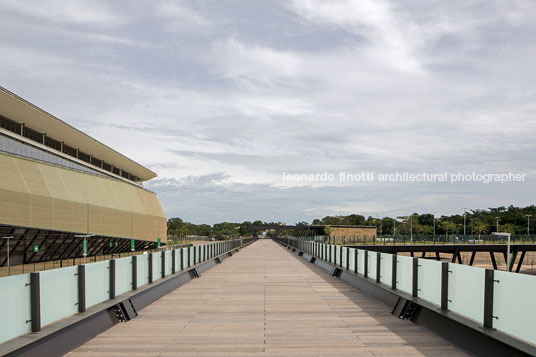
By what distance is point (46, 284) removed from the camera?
303 inches

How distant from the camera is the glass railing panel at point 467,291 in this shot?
7898 mm

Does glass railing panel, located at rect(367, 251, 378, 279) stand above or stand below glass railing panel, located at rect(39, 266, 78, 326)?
below

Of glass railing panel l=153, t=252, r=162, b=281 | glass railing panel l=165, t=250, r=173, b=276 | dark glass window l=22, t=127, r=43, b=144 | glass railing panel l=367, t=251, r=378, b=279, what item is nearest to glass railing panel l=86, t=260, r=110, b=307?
glass railing panel l=153, t=252, r=162, b=281

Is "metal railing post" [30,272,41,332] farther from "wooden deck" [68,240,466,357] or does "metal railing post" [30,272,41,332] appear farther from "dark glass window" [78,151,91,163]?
"dark glass window" [78,151,91,163]

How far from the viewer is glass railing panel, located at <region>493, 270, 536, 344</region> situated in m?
6.59

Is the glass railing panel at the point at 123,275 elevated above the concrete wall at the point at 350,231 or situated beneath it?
elevated above

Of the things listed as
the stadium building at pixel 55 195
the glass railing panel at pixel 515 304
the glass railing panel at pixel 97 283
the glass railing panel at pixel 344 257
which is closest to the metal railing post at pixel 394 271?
the glass railing panel at pixel 515 304

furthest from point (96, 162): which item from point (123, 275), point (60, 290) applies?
point (60, 290)

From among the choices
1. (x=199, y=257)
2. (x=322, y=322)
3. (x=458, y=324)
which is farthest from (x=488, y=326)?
(x=199, y=257)

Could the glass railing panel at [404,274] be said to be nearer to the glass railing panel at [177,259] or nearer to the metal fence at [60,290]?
the metal fence at [60,290]

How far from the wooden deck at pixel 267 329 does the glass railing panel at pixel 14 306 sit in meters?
1.14

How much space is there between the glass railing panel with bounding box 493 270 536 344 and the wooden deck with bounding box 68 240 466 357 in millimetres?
1036

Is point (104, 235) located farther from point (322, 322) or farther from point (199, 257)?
point (322, 322)

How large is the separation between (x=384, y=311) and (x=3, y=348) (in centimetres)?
829
